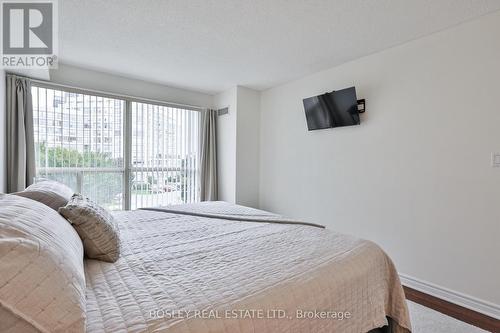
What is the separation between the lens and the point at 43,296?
28.1 inches

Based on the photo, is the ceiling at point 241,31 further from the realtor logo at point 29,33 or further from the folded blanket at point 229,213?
the folded blanket at point 229,213

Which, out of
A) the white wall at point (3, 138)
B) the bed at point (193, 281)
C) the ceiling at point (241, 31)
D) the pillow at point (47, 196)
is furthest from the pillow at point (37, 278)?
the white wall at point (3, 138)

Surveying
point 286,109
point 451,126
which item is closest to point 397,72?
point 451,126

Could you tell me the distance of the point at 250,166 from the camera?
4238 mm

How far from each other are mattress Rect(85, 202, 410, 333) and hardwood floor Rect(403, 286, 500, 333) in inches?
39.2

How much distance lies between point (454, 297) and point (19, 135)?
468 cm

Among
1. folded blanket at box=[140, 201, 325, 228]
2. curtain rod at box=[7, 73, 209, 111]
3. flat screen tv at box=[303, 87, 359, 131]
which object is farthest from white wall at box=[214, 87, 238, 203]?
folded blanket at box=[140, 201, 325, 228]

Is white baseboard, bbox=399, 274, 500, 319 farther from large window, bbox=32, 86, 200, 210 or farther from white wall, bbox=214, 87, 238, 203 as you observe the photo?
large window, bbox=32, 86, 200, 210

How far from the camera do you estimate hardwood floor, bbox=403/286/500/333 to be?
196 centimetres

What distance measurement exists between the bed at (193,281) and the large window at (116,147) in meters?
2.02

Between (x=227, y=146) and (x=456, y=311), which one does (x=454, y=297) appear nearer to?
(x=456, y=311)

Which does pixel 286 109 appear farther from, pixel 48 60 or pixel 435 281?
pixel 48 60

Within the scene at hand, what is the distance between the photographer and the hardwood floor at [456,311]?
6.45ft

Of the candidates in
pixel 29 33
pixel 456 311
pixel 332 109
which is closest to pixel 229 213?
pixel 332 109
